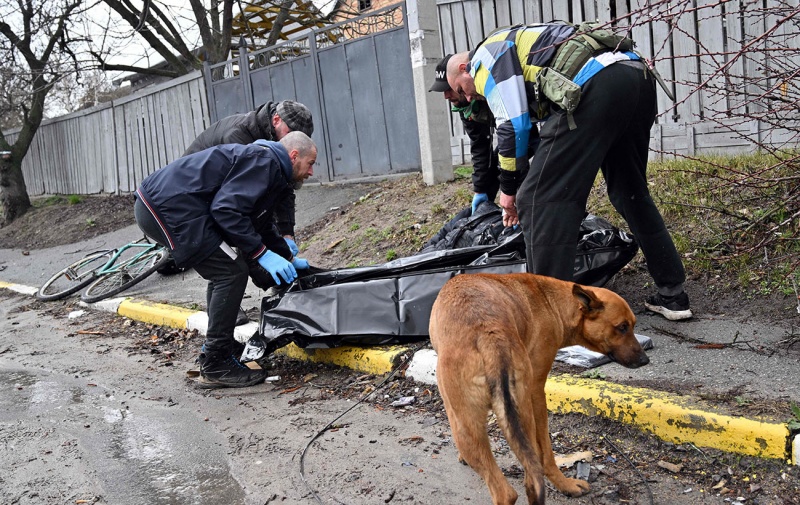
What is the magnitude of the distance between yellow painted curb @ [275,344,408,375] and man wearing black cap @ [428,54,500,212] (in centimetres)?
156

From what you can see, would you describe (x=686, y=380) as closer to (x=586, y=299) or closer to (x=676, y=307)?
(x=586, y=299)

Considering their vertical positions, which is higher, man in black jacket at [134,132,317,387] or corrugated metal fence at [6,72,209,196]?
corrugated metal fence at [6,72,209,196]

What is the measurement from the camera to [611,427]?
10.9 ft

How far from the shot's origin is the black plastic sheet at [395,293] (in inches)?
180

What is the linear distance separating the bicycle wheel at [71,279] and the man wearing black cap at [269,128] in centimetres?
353

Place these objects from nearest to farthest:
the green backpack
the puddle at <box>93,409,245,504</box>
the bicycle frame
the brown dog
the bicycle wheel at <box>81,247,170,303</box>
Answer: the brown dog → the puddle at <box>93,409,245,504</box> → the green backpack → the bicycle wheel at <box>81,247,170,303</box> → the bicycle frame

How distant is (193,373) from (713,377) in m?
3.44

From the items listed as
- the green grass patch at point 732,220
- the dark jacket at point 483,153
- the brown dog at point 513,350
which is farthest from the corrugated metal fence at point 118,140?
the brown dog at point 513,350

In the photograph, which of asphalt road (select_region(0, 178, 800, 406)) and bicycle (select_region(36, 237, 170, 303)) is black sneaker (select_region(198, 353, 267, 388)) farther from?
bicycle (select_region(36, 237, 170, 303))

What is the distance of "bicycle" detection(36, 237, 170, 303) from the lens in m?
8.14

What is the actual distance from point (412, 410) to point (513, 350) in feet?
5.10

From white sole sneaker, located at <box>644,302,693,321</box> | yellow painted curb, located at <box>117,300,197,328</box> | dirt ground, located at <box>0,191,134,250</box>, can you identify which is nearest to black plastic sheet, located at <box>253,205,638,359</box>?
white sole sneaker, located at <box>644,302,693,321</box>

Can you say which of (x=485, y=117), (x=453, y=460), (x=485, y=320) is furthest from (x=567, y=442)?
(x=485, y=117)

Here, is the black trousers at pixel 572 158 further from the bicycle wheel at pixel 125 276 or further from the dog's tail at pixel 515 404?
the bicycle wheel at pixel 125 276
